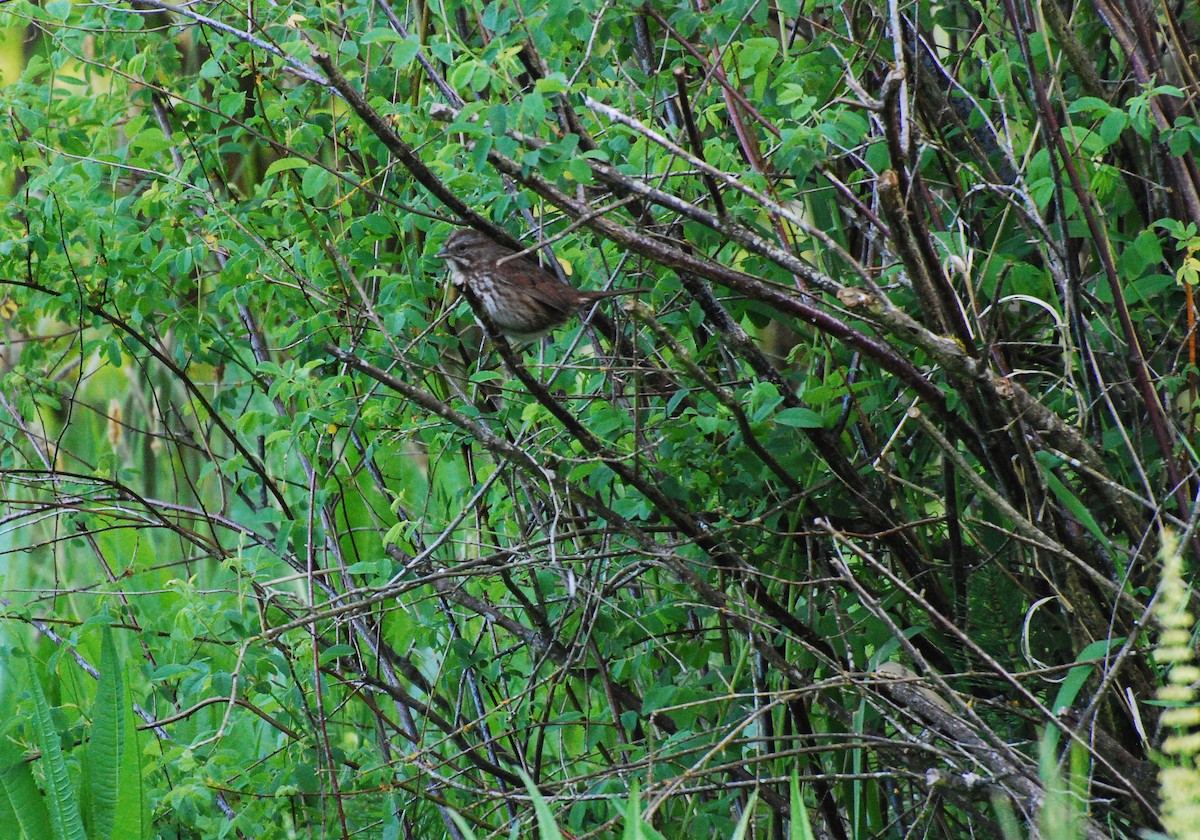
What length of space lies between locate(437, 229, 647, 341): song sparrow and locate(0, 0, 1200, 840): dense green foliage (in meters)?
0.09

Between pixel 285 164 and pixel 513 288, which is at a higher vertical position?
pixel 285 164

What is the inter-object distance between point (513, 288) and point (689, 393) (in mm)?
751

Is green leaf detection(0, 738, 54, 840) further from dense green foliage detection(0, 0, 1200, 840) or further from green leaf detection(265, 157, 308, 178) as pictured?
green leaf detection(265, 157, 308, 178)

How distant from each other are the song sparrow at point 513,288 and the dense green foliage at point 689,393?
3.4 inches

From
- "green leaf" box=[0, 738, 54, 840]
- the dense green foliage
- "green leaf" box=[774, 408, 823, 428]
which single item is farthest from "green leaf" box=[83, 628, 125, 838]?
"green leaf" box=[774, 408, 823, 428]

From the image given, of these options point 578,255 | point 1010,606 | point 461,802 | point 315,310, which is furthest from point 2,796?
point 1010,606

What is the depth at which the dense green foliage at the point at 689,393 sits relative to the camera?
211 centimetres

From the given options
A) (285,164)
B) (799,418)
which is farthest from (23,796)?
(799,418)

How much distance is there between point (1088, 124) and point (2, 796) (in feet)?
9.07

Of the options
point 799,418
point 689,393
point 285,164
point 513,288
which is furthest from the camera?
point 513,288

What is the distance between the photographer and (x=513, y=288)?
3.15 m

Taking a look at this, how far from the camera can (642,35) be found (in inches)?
110

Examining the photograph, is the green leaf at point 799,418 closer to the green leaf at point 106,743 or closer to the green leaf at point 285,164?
the green leaf at point 285,164

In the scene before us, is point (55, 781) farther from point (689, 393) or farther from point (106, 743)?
point (689, 393)
